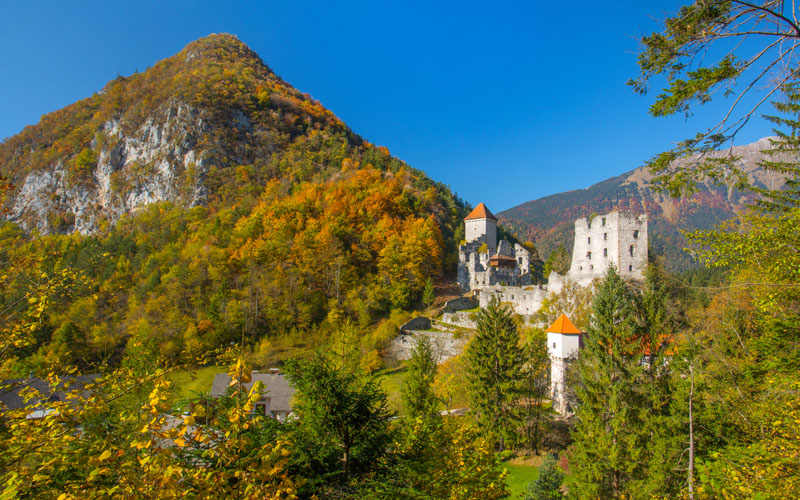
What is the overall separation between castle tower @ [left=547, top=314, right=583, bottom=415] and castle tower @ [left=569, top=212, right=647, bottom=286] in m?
5.26

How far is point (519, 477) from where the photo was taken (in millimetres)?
18609

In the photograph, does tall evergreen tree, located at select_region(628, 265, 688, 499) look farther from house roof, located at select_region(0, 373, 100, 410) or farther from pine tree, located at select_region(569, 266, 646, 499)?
house roof, located at select_region(0, 373, 100, 410)

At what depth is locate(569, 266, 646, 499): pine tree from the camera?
1358 cm

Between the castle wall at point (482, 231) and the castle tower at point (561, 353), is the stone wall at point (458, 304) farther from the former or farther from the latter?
the castle tower at point (561, 353)

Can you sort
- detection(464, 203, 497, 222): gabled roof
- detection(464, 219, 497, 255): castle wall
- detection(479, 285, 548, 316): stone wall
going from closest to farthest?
detection(479, 285, 548, 316): stone wall, detection(464, 219, 497, 255): castle wall, detection(464, 203, 497, 222): gabled roof

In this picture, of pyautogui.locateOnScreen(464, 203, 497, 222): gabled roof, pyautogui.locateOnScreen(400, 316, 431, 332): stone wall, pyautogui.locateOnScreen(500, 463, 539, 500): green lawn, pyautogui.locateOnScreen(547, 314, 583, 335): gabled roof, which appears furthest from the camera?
pyautogui.locateOnScreen(464, 203, 497, 222): gabled roof

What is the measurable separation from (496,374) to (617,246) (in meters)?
13.0

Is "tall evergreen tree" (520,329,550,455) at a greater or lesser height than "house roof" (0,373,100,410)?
lesser

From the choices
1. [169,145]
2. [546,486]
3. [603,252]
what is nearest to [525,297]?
[603,252]

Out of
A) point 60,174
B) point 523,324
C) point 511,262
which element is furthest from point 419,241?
point 60,174

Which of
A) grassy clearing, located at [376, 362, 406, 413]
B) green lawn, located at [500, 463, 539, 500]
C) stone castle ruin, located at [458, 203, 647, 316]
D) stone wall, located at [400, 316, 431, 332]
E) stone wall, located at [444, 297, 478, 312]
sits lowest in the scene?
green lawn, located at [500, 463, 539, 500]

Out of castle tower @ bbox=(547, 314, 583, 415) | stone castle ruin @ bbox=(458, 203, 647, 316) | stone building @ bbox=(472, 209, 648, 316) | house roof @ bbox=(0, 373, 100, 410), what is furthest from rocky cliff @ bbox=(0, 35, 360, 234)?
house roof @ bbox=(0, 373, 100, 410)

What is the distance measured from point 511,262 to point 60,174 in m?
88.4

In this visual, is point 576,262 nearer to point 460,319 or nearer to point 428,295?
point 460,319
